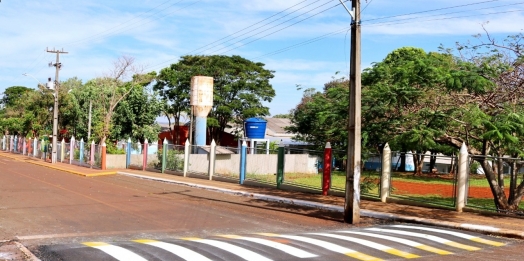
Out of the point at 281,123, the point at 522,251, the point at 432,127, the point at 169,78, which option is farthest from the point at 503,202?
the point at 281,123

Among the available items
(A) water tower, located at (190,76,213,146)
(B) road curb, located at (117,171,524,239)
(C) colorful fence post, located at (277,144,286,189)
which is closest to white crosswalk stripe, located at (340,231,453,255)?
(B) road curb, located at (117,171,524,239)

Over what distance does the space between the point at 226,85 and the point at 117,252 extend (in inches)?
1775

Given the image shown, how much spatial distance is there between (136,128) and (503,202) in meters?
36.7

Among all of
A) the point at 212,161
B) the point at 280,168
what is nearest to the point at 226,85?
the point at 212,161

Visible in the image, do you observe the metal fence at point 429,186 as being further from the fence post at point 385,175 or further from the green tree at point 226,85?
the green tree at point 226,85

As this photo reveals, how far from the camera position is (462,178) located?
16.2 metres

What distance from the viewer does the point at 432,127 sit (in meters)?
17.1

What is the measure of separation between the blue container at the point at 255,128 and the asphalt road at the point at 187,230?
20.7 metres

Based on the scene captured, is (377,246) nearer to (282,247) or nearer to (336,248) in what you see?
(336,248)

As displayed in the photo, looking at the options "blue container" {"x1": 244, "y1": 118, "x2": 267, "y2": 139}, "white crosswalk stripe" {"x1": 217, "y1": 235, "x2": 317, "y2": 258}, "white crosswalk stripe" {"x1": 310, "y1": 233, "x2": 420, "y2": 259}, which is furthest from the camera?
"blue container" {"x1": 244, "y1": 118, "x2": 267, "y2": 139}

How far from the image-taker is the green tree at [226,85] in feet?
179

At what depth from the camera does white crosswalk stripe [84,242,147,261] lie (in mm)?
8859

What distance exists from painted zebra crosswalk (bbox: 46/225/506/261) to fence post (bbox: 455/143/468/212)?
3.54 m

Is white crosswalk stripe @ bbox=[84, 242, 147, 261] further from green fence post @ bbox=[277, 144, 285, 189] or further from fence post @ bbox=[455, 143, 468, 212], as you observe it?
green fence post @ bbox=[277, 144, 285, 189]
